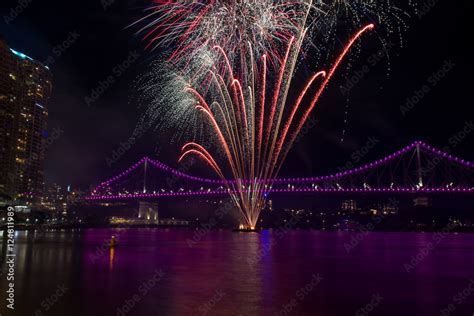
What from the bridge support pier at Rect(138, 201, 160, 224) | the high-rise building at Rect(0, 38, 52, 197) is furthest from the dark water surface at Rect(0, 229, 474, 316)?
the bridge support pier at Rect(138, 201, 160, 224)

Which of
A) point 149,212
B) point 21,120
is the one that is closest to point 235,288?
point 149,212

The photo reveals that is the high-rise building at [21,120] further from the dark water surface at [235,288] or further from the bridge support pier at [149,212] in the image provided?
the dark water surface at [235,288]

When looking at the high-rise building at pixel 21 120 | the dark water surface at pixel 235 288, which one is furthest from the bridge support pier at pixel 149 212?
the dark water surface at pixel 235 288

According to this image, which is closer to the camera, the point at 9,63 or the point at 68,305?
the point at 68,305

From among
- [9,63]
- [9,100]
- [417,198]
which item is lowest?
[417,198]

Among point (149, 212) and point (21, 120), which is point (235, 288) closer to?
point (149, 212)

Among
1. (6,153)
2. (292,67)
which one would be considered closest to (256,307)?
(292,67)

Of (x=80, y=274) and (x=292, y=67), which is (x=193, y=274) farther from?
(x=292, y=67)
